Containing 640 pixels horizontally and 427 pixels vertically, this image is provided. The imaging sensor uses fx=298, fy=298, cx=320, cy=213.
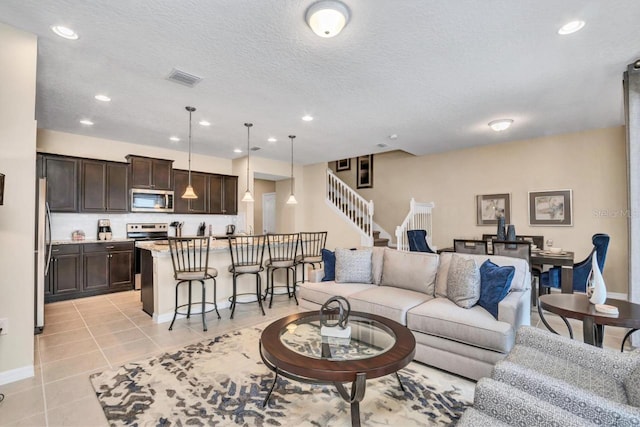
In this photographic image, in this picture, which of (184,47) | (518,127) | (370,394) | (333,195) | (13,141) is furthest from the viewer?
(333,195)

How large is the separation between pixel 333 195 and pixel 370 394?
5.72 meters

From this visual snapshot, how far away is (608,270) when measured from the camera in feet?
16.4

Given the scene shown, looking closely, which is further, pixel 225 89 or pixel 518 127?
pixel 518 127

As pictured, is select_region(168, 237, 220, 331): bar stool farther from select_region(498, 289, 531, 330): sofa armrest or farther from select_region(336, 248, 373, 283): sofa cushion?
select_region(498, 289, 531, 330): sofa armrest

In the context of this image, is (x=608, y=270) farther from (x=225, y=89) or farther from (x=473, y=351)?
(x=225, y=89)

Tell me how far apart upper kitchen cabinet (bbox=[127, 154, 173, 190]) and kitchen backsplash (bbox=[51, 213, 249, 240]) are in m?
0.64

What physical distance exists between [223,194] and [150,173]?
1655mm

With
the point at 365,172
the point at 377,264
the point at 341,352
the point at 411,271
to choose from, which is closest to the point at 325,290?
the point at 377,264

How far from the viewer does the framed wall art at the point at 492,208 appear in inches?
233

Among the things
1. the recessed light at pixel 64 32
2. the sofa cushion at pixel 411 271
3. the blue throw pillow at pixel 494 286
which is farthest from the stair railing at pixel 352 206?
the recessed light at pixel 64 32

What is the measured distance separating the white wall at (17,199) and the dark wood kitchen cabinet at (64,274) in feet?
8.98

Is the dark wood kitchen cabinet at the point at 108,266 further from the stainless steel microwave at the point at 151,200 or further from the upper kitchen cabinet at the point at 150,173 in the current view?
→ the upper kitchen cabinet at the point at 150,173

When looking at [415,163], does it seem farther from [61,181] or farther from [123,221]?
[61,181]

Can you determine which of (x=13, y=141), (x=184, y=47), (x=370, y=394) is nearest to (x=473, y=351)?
(x=370, y=394)
